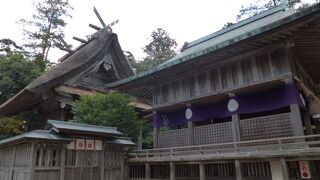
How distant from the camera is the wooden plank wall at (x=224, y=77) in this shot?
9.25m

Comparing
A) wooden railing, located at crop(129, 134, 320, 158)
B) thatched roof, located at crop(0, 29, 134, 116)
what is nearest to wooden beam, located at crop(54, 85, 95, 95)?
thatched roof, located at crop(0, 29, 134, 116)

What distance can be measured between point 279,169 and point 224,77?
13.4ft

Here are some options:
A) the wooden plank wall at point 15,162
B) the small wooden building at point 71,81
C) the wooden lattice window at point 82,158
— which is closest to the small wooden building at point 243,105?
the wooden lattice window at point 82,158

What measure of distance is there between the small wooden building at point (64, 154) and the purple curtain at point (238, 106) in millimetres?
2595

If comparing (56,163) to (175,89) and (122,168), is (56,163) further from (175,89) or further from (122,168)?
(175,89)

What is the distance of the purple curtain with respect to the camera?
888cm

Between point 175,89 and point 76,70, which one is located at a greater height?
point 76,70

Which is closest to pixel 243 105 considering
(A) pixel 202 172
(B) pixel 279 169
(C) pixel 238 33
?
(B) pixel 279 169

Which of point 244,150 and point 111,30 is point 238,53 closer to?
point 244,150

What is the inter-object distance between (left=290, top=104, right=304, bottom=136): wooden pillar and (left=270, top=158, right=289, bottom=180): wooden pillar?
3.86 feet

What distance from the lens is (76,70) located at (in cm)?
1485

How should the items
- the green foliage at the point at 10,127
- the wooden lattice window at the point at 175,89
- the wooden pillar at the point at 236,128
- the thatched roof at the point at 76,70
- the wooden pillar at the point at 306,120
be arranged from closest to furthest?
the wooden pillar at the point at 236,128, the wooden pillar at the point at 306,120, the wooden lattice window at the point at 175,89, the thatched roof at the point at 76,70, the green foliage at the point at 10,127

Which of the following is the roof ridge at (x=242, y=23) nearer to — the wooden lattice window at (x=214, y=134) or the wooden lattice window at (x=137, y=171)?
the wooden lattice window at (x=214, y=134)

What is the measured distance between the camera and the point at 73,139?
9422 millimetres
